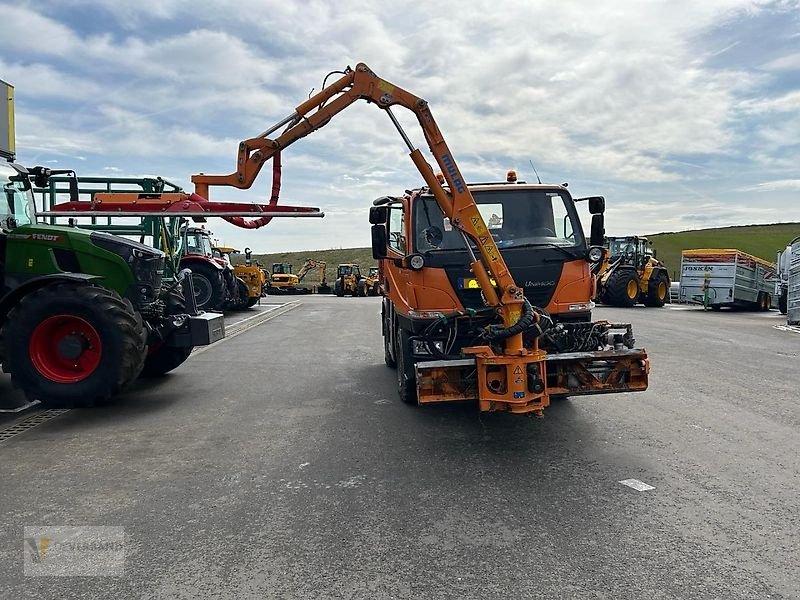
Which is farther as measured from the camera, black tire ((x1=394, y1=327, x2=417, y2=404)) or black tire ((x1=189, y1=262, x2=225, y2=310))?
black tire ((x1=189, y1=262, x2=225, y2=310))

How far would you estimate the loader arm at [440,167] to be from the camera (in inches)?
223

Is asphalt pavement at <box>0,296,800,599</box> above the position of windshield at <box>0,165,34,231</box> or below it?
below

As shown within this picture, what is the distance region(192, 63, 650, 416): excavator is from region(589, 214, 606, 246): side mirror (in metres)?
0.01

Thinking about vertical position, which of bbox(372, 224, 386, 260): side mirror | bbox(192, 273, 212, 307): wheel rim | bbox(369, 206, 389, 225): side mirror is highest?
bbox(369, 206, 389, 225): side mirror

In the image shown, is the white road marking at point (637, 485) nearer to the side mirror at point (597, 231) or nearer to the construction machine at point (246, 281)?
the side mirror at point (597, 231)

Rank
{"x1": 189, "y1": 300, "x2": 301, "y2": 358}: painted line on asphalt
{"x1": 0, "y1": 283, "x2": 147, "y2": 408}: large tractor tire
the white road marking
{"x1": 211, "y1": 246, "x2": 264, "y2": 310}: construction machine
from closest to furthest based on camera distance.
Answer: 1. the white road marking
2. {"x1": 0, "y1": 283, "x2": 147, "y2": 408}: large tractor tire
3. {"x1": 189, "y1": 300, "x2": 301, "y2": 358}: painted line on asphalt
4. {"x1": 211, "y1": 246, "x2": 264, "y2": 310}: construction machine

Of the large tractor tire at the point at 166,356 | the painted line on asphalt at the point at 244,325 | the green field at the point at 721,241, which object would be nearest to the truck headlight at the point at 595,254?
the large tractor tire at the point at 166,356

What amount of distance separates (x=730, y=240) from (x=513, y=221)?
65.0m

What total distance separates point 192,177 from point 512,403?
5.10 m

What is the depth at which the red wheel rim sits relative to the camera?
6.75 m

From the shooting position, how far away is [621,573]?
335 cm

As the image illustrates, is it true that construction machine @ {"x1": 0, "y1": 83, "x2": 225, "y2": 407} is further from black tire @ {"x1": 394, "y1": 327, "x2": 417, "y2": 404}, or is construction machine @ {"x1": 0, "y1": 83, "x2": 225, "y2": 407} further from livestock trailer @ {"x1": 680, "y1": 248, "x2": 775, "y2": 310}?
livestock trailer @ {"x1": 680, "y1": 248, "x2": 775, "y2": 310}

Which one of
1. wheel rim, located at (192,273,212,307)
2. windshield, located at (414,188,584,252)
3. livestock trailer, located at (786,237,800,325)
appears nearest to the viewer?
windshield, located at (414,188,584,252)

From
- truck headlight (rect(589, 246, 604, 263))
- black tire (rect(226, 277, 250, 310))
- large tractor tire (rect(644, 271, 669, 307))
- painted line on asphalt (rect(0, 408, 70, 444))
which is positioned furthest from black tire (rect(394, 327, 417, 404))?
large tractor tire (rect(644, 271, 669, 307))
